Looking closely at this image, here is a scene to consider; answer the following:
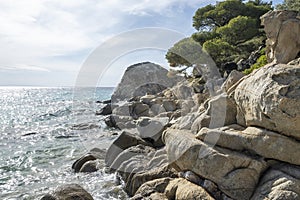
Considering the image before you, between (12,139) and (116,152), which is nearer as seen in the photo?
(116,152)

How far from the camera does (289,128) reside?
6.26 m

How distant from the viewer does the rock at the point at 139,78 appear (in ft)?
157

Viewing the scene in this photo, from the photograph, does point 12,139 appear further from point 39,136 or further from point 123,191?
point 123,191

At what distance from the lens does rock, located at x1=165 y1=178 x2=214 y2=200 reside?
21.8 feet

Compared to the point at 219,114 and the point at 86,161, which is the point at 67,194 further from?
the point at 86,161

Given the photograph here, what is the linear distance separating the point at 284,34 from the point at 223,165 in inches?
212

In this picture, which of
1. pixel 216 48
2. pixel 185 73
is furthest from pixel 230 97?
pixel 185 73

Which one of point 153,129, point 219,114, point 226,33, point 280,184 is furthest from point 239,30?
point 280,184

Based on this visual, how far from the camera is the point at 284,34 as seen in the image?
943 cm

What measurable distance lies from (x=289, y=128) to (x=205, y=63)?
23097 mm

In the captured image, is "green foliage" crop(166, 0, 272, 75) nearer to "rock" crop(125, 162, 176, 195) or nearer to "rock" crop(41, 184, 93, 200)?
"rock" crop(125, 162, 176, 195)

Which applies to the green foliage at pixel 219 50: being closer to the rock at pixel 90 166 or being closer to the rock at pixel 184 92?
the rock at pixel 184 92

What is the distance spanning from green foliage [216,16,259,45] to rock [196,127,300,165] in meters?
23.2

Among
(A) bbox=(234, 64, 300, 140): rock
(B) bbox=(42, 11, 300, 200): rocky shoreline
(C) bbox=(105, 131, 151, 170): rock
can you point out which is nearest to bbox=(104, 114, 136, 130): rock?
(C) bbox=(105, 131, 151, 170): rock
